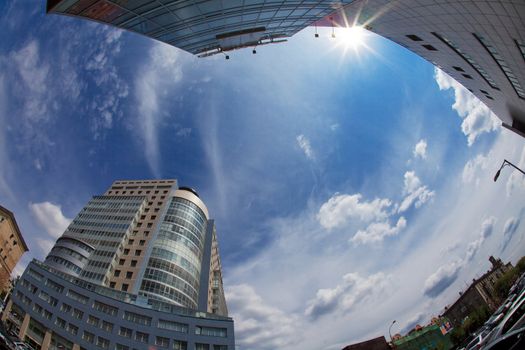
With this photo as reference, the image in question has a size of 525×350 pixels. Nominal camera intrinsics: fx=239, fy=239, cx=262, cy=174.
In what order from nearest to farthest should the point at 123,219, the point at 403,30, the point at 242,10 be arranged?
the point at 242,10
the point at 403,30
the point at 123,219

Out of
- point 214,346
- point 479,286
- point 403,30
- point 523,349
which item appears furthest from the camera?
point 479,286

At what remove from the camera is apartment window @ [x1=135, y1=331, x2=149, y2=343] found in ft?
137

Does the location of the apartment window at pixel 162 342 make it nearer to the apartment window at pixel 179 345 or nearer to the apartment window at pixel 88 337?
the apartment window at pixel 179 345

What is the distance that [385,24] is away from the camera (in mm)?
17969

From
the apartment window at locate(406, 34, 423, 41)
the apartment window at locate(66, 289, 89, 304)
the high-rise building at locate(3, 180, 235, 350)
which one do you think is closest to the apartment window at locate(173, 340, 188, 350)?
the high-rise building at locate(3, 180, 235, 350)

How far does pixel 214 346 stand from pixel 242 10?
168 feet

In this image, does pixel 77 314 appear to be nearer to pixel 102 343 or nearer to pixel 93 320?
pixel 93 320

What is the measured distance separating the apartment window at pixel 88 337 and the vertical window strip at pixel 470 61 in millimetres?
60151

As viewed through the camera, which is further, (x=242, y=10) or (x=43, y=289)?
(x=43, y=289)

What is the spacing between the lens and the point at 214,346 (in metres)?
43.8

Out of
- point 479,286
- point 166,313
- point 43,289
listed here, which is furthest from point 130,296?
point 479,286

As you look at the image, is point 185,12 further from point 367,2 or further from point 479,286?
point 479,286

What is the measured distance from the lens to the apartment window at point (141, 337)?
41.8 metres

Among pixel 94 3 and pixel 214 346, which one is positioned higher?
pixel 94 3
